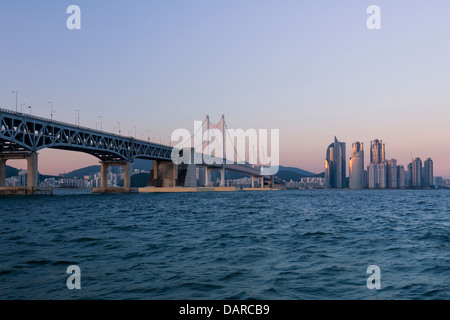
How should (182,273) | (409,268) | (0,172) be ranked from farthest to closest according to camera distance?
1. (0,172)
2. (409,268)
3. (182,273)

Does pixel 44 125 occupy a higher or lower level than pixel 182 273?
higher

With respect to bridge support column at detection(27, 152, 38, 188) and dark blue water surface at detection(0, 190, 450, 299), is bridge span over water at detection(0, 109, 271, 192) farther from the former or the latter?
dark blue water surface at detection(0, 190, 450, 299)

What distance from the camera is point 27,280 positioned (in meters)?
9.88

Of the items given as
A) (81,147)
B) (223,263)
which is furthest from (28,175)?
(223,263)

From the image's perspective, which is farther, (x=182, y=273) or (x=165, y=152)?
(x=165, y=152)

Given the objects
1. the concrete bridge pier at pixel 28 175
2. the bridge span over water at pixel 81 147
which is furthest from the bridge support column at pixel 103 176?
the concrete bridge pier at pixel 28 175

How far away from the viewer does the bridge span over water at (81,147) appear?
76.7 metres

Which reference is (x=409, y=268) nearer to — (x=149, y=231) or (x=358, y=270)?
(x=358, y=270)

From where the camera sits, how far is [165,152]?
13662 centimetres

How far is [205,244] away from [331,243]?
5.09 metres

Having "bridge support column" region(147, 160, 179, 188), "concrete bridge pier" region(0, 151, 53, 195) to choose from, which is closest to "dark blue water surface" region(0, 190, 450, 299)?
"concrete bridge pier" region(0, 151, 53, 195)

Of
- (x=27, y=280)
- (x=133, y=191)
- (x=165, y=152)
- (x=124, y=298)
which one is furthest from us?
(x=165, y=152)

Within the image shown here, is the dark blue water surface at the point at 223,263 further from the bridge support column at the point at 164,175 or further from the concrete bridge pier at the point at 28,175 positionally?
the bridge support column at the point at 164,175
